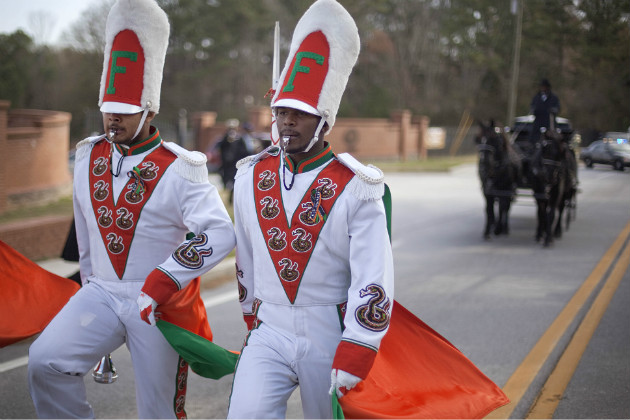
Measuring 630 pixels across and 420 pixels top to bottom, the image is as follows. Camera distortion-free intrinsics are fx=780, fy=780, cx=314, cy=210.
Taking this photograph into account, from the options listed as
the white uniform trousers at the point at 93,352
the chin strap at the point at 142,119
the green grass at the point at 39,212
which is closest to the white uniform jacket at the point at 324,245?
the white uniform trousers at the point at 93,352

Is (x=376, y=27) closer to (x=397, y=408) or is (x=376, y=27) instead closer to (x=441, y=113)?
(x=441, y=113)

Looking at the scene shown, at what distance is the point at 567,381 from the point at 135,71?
391 cm

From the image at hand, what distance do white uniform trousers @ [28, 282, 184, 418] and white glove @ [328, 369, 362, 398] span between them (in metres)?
1.12

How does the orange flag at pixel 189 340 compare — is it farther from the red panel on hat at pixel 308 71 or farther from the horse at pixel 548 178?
the horse at pixel 548 178

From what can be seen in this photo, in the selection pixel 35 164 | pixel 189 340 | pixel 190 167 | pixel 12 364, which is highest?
pixel 190 167

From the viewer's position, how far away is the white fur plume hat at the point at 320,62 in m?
3.39

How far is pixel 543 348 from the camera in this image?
6766 mm

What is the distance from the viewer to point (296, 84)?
3402mm

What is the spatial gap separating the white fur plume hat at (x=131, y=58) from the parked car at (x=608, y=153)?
974 cm

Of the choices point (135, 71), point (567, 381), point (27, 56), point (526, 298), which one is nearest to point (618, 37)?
point (526, 298)

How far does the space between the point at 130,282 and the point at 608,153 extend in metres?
13.1

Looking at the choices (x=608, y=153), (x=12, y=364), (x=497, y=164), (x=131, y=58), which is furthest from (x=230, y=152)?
(x=131, y=58)

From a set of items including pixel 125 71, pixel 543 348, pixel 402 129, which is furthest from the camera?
pixel 402 129

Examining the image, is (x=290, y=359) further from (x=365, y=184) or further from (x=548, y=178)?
(x=548, y=178)
